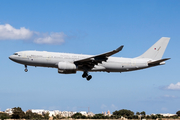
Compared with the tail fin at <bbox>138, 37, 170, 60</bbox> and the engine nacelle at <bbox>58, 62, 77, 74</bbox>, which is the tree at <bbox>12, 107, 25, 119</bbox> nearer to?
the engine nacelle at <bbox>58, 62, 77, 74</bbox>

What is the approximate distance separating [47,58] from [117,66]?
11.3 metres

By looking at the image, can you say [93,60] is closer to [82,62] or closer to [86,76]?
[82,62]

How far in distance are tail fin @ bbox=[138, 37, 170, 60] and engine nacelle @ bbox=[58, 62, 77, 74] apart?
43.2 feet

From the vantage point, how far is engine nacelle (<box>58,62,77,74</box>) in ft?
139

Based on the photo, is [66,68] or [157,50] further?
[157,50]

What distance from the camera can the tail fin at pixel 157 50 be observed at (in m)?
49.3

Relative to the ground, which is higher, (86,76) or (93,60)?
(93,60)

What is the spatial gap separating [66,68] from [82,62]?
8.69 ft

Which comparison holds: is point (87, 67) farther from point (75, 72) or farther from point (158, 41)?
point (158, 41)

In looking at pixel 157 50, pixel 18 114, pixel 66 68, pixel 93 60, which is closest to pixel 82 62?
pixel 93 60

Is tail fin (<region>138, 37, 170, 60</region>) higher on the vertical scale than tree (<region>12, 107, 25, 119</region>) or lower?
higher

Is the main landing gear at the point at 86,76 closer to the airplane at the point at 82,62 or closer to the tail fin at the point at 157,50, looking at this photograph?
the airplane at the point at 82,62

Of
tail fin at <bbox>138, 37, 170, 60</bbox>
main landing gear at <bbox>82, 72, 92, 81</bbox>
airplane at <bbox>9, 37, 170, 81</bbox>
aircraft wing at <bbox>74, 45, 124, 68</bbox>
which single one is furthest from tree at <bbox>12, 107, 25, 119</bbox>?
tail fin at <bbox>138, 37, 170, 60</bbox>

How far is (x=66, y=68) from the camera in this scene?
4244 cm
